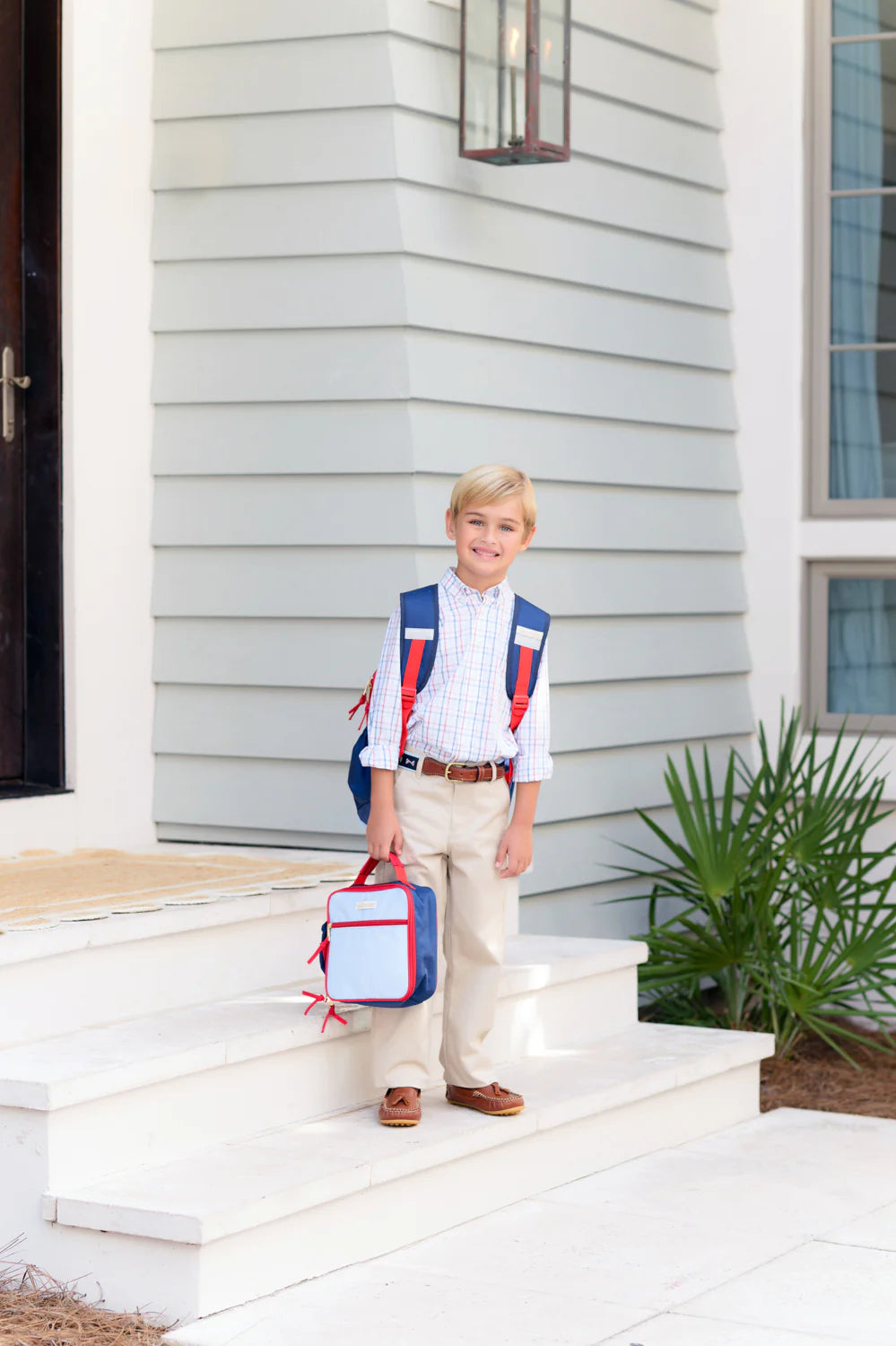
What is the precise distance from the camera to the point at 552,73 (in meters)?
4.92

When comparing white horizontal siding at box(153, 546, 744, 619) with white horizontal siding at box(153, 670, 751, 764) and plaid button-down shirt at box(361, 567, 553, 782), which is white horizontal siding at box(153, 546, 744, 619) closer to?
white horizontal siding at box(153, 670, 751, 764)

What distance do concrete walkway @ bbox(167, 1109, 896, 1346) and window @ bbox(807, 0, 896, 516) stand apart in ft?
7.99

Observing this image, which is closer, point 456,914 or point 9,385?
point 456,914

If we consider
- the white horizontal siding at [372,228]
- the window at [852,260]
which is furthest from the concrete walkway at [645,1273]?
the window at [852,260]

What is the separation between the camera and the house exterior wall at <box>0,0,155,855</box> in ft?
15.9

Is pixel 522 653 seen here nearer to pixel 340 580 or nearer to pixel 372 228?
pixel 340 580

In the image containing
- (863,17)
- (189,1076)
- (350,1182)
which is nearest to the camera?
(350,1182)

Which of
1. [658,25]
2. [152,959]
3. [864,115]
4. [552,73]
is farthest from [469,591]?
[864,115]

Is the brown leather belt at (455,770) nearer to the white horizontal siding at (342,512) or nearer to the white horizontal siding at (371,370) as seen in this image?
the white horizontal siding at (342,512)

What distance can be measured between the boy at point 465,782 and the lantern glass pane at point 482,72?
4.74ft

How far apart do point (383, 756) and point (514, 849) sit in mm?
324

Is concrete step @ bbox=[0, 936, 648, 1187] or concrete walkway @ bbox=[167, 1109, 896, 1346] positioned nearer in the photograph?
concrete walkway @ bbox=[167, 1109, 896, 1346]

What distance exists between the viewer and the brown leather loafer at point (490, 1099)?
12.6 feet

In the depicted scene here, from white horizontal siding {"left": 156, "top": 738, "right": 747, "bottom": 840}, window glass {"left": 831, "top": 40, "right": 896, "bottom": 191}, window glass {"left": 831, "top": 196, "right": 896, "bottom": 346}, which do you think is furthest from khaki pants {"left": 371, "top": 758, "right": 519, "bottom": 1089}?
window glass {"left": 831, "top": 40, "right": 896, "bottom": 191}
